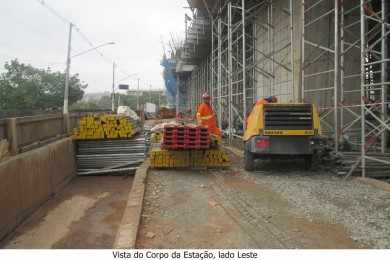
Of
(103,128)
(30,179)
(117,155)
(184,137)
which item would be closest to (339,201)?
(184,137)

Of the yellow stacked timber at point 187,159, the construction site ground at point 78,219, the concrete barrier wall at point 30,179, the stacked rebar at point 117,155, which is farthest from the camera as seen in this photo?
the stacked rebar at point 117,155

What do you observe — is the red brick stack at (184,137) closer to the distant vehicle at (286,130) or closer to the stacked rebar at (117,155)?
the distant vehicle at (286,130)

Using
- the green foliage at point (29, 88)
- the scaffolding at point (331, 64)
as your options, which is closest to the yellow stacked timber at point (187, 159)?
the scaffolding at point (331, 64)

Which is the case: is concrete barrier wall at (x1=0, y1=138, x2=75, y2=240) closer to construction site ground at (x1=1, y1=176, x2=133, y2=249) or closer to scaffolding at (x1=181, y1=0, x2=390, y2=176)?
construction site ground at (x1=1, y1=176, x2=133, y2=249)

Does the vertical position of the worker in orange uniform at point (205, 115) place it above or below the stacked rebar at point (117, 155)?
above

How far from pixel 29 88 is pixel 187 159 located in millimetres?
41023

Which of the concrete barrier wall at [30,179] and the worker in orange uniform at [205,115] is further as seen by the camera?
the worker in orange uniform at [205,115]

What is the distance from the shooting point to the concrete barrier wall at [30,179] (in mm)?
7949

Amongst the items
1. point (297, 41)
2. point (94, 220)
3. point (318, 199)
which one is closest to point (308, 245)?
point (318, 199)

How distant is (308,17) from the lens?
1316cm

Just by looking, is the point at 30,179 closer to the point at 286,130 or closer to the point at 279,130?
the point at 279,130

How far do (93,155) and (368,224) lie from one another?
408 inches

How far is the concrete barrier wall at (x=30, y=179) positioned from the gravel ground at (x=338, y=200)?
5.01m

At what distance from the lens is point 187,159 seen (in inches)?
418
